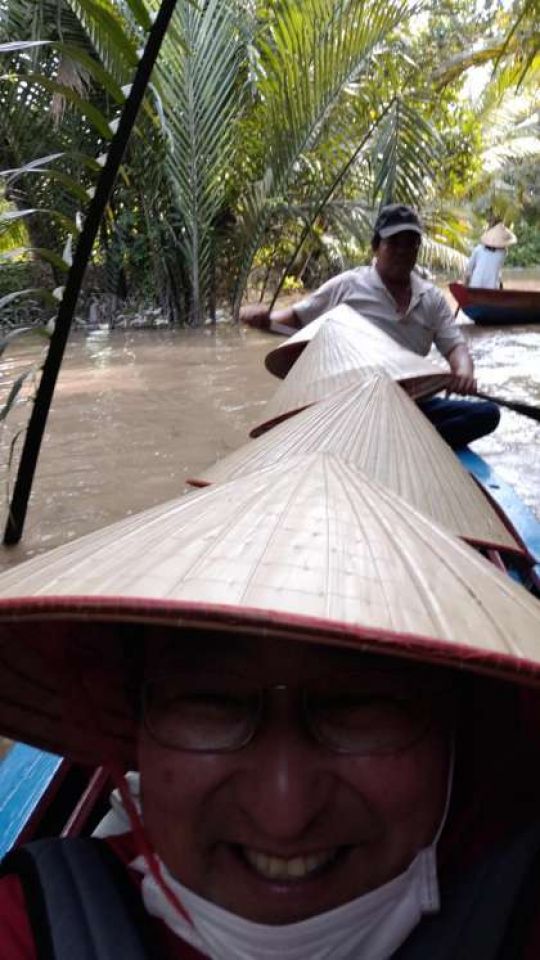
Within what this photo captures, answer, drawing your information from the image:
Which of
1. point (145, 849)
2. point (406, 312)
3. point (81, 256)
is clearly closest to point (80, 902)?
point (145, 849)

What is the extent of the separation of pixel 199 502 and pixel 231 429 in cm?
395

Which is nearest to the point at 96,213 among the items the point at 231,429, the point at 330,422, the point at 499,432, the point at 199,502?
the point at 330,422

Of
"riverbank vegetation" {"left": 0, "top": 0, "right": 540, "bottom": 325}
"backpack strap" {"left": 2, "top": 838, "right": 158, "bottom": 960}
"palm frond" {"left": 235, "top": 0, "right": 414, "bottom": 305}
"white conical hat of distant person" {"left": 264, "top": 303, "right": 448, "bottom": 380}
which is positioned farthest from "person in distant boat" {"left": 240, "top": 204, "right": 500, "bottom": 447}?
"palm frond" {"left": 235, "top": 0, "right": 414, "bottom": 305}

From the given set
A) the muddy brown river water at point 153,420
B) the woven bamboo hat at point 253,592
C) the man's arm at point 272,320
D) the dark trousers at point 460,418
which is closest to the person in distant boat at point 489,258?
the muddy brown river water at point 153,420

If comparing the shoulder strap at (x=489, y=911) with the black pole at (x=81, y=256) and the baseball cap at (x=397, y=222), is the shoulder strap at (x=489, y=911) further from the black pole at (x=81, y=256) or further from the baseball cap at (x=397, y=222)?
the baseball cap at (x=397, y=222)

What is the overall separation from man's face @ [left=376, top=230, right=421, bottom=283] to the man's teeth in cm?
303

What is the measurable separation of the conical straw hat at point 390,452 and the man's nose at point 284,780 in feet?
2.40

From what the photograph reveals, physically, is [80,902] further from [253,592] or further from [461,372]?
[461,372]

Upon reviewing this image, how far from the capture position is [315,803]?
0.63m

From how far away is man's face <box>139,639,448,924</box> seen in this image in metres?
0.64

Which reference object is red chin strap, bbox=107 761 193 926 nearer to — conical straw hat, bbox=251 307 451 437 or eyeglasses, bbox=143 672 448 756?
eyeglasses, bbox=143 672 448 756

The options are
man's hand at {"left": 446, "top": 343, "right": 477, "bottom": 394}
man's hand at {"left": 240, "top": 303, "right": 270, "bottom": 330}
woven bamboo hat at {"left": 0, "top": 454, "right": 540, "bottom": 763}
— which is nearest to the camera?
woven bamboo hat at {"left": 0, "top": 454, "right": 540, "bottom": 763}

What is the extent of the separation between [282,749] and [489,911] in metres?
0.23

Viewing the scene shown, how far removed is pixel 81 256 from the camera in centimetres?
242
